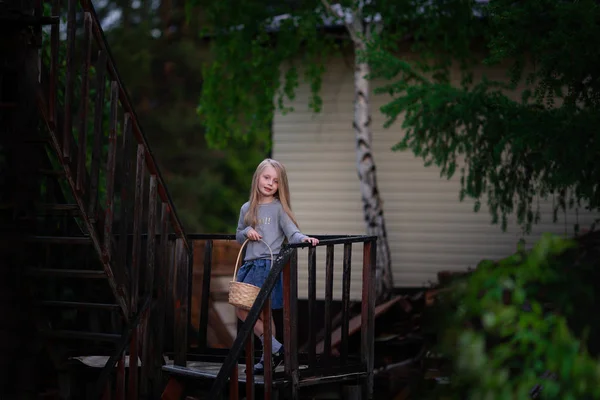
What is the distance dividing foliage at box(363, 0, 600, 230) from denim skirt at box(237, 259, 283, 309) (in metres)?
2.28

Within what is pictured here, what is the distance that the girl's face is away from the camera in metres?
6.60

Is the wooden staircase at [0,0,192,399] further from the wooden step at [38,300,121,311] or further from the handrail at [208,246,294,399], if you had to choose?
the handrail at [208,246,294,399]

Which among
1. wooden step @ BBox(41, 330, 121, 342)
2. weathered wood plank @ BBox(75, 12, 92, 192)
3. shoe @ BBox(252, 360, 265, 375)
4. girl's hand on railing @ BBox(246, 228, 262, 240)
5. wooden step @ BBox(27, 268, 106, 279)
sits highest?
weathered wood plank @ BBox(75, 12, 92, 192)

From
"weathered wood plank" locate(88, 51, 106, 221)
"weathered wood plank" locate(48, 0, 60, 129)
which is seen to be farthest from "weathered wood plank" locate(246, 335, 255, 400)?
"weathered wood plank" locate(48, 0, 60, 129)

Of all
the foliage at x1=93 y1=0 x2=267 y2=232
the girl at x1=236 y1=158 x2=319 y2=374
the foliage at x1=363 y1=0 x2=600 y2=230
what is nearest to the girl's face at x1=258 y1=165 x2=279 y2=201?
the girl at x1=236 y1=158 x2=319 y2=374

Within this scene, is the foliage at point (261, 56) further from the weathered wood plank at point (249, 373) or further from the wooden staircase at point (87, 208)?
the weathered wood plank at point (249, 373)

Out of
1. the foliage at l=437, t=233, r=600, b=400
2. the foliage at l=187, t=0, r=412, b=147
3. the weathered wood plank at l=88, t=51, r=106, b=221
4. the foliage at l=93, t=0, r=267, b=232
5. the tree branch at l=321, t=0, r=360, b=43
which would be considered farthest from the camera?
the foliage at l=93, t=0, r=267, b=232

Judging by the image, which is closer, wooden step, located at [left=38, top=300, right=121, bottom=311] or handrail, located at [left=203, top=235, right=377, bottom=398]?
handrail, located at [left=203, top=235, right=377, bottom=398]

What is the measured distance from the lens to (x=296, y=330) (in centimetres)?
620

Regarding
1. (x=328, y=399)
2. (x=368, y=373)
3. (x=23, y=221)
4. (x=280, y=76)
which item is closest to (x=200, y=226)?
(x=280, y=76)

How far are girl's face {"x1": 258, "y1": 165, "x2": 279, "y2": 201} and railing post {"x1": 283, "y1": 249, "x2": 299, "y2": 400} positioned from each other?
709 mm

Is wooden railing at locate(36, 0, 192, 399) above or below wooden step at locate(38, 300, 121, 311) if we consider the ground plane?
above

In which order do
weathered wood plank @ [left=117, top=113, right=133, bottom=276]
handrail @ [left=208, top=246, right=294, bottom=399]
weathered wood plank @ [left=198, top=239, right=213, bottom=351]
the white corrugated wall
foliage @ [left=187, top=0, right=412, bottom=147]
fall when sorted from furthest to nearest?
the white corrugated wall → foliage @ [left=187, top=0, right=412, bottom=147] → weathered wood plank @ [left=198, top=239, right=213, bottom=351] → weathered wood plank @ [left=117, top=113, right=133, bottom=276] → handrail @ [left=208, top=246, right=294, bottom=399]

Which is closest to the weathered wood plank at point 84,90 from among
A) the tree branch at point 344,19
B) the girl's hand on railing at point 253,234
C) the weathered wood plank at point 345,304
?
the girl's hand on railing at point 253,234
